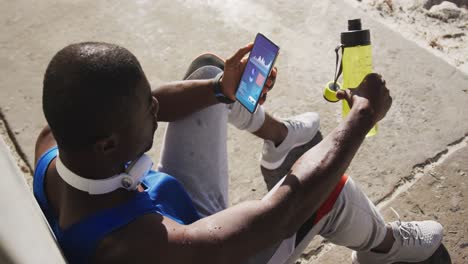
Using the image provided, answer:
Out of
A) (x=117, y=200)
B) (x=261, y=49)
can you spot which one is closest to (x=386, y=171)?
(x=261, y=49)

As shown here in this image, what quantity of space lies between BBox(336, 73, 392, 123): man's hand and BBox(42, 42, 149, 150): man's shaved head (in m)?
0.77

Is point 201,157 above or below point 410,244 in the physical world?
above

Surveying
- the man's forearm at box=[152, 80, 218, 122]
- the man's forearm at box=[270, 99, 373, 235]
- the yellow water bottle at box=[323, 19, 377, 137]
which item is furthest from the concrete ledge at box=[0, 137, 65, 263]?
the yellow water bottle at box=[323, 19, 377, 137]

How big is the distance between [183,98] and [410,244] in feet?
3.36

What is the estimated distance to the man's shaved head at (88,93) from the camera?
47.2 inches

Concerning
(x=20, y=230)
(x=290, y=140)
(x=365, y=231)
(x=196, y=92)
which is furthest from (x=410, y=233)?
(x=20, y=230)

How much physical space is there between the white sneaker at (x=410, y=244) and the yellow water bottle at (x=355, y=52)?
1.93ft

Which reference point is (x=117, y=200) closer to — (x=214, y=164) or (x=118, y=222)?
(x=118, y=222)

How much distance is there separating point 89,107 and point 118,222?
11.5 inches

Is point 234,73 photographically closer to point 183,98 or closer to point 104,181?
point 183,98

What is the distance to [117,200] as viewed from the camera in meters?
1.34

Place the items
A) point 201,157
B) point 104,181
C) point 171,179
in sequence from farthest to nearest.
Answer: point 201,157 → point 171,179 → point 104,181

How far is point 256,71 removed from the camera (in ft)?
6.06

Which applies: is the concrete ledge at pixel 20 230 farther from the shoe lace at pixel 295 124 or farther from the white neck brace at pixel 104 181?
the shoe lace at pixel 295 124
